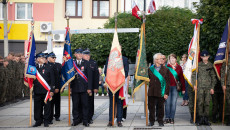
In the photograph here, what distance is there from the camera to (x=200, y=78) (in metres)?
10.8

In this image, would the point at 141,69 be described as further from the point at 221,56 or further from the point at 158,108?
the point at 221,56

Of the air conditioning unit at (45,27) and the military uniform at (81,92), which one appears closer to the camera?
the military uniform at (81,92)

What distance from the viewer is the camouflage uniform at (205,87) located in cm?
1064

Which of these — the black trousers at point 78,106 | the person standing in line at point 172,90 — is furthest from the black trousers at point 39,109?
the person standing in line at point 172,90

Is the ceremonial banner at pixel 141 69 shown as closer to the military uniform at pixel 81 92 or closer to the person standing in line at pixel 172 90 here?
the person standing in line at pixel 172 90

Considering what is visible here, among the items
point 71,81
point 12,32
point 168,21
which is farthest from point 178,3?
point 71,81

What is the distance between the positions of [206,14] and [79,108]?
5003 millimetres

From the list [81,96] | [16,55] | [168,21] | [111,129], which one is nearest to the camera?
[111,129]

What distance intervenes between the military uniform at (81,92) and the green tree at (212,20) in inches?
160

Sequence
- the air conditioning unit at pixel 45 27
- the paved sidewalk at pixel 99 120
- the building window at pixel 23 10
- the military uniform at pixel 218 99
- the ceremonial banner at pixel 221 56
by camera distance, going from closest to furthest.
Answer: the paved sidewalk at pixel 99 120, the ceremonial banner at pixel 221 56, the military uniform at pixel 218 99, the air conditioning unit at pixel 45 27, the building window at pixel 23 10

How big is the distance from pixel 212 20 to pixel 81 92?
4.70 m

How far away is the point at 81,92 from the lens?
35.9ft

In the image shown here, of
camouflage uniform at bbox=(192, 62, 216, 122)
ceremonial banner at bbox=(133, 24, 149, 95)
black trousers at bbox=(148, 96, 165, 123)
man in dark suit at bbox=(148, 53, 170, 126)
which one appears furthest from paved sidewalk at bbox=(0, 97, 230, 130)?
ceremonial banner at bbox=(133, 24, 149, 95)

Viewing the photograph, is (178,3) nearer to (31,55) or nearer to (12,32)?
(12,32)
